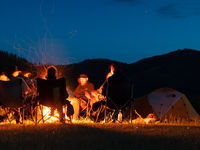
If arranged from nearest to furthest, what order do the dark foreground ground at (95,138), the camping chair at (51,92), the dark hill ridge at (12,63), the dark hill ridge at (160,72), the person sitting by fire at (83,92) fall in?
the dark foreground ground at (95,138) < the camping chair at (51,92) < the person sitting by fire at (83,92) < the dark hill ridge at (12,63) < the dark hill ridge at (160,72)

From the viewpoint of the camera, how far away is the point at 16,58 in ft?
88.9

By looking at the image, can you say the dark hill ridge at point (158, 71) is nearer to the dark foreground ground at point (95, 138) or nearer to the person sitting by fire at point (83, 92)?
the person sitting by fire at point (83, 92)

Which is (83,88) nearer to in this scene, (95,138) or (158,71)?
(95,138)

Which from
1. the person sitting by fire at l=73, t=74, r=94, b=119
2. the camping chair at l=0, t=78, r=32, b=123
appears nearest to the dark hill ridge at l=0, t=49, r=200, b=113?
the person sitting by fire at l=73, t=74, r=94, b=119

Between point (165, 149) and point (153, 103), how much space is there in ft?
22.6

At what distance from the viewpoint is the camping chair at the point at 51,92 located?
703cm

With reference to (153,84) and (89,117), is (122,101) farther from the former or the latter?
(153,84)

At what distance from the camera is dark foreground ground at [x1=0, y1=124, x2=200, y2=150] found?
15.3 ft

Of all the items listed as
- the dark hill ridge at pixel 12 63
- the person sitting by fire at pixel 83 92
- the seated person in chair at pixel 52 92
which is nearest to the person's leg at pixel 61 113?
the seated person in chair at pixel 52 92

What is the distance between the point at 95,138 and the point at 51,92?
6.83 ft

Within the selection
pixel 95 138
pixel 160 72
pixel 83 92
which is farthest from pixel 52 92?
pixel 160 72

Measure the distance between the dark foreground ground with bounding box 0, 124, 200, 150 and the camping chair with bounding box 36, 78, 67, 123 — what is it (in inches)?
28.8

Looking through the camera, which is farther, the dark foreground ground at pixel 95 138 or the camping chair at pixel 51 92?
the camping chair at pixel 51 92

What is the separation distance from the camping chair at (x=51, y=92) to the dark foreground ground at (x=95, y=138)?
731mm
